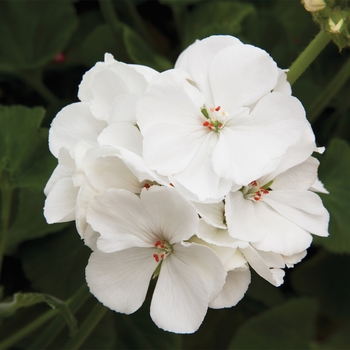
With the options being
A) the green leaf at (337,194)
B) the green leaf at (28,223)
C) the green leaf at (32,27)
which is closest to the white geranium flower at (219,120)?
the green leaf at (337,194)

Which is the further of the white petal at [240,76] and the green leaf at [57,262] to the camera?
the green leaf at [57,262]

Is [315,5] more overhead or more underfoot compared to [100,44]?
more overhead

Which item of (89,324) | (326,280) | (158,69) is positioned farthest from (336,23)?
(326,280)

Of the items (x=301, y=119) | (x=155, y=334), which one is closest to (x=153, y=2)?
(x=155, y=334)

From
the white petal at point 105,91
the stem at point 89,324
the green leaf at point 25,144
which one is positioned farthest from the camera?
the green leaf at point 25,144

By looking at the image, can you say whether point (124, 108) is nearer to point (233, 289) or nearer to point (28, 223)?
point (233, 289)

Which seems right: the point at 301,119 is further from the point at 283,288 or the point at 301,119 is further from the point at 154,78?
the point at 283,288

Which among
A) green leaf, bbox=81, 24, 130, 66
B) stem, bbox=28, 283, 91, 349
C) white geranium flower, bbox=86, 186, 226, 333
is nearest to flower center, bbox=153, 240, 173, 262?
white geranium flower, bbox=86, 186, 226, 333

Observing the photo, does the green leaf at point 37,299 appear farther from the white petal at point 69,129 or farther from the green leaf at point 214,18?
the green leaf at point 214,18
